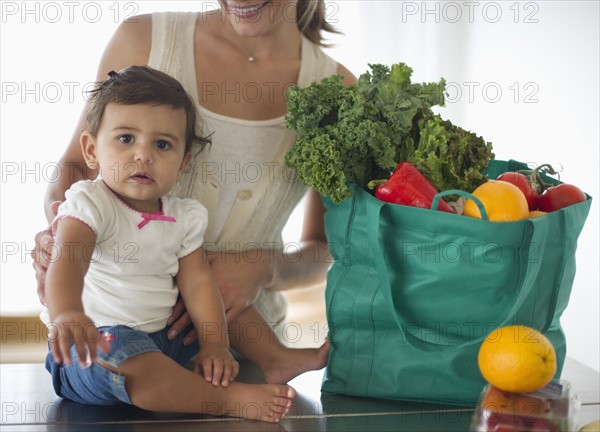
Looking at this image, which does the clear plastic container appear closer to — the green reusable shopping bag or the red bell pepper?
the green reusable shopping bag

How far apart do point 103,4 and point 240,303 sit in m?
1.89

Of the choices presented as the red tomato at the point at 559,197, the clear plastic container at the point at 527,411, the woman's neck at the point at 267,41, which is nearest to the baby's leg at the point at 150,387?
the clear plastic container at the point at 527,411

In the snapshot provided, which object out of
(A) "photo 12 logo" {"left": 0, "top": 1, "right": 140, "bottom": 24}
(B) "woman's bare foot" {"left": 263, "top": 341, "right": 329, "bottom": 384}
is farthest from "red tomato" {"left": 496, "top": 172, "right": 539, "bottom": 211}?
(A) "photo 12 logo" {"left": 0, "top": 1, "right": 140, "bottom": 24}

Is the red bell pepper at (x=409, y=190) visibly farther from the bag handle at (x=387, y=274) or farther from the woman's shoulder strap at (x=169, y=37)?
the woman's shoulder strap at (x=169, y=37)

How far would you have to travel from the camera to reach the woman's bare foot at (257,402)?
4.40 ft

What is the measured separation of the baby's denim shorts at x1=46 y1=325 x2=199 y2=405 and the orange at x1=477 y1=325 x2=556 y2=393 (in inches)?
21.2

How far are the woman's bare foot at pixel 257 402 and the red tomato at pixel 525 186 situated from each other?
529 millimetres

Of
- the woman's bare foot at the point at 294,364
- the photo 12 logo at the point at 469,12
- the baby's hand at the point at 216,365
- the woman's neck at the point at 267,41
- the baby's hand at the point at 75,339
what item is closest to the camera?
the baby's hand at the point at 75,339

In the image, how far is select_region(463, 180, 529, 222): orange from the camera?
50.8 inches

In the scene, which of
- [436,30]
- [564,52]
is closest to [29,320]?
[436,30]

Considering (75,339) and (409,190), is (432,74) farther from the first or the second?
(75,339)

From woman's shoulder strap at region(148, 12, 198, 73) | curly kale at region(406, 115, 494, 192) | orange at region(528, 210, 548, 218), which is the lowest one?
orange at region(528, 210, 548, 218)

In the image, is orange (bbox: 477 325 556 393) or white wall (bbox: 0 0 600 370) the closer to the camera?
orange (bbox: 477 325 556 393)

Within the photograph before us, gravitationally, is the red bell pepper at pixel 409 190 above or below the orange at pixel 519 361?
above
